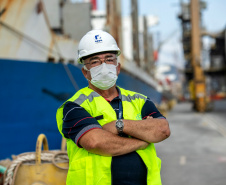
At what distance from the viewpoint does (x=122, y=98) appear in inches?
92.6

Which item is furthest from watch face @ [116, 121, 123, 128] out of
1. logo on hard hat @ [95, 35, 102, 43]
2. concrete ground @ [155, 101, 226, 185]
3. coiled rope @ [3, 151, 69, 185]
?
concrete ground @ [155, 101, 226, 185]

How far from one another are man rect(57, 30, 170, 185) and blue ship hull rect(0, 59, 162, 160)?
4.01 meters

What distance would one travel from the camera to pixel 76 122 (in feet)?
6.91

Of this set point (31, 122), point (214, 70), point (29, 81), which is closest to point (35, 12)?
point (29, 81)

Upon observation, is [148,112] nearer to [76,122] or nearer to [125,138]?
[125,138]

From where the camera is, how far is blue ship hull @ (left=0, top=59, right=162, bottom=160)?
21.0ft

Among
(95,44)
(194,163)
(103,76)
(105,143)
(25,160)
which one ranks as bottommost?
(194,163)

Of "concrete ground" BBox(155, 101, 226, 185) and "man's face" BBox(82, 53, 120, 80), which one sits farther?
"concrete ground" BBox(155, 101, 226, 185)

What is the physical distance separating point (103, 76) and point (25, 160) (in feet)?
4.50

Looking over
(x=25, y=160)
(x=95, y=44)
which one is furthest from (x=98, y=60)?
(x=25, y=160)

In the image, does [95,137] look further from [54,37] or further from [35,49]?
[54,37]

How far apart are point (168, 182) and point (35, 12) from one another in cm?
485

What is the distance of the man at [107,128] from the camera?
205 centimetres

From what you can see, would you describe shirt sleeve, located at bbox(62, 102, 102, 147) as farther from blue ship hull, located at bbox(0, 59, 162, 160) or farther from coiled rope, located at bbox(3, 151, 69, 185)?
blue ship hull, located at bbox(0, 59, 162, 160)
